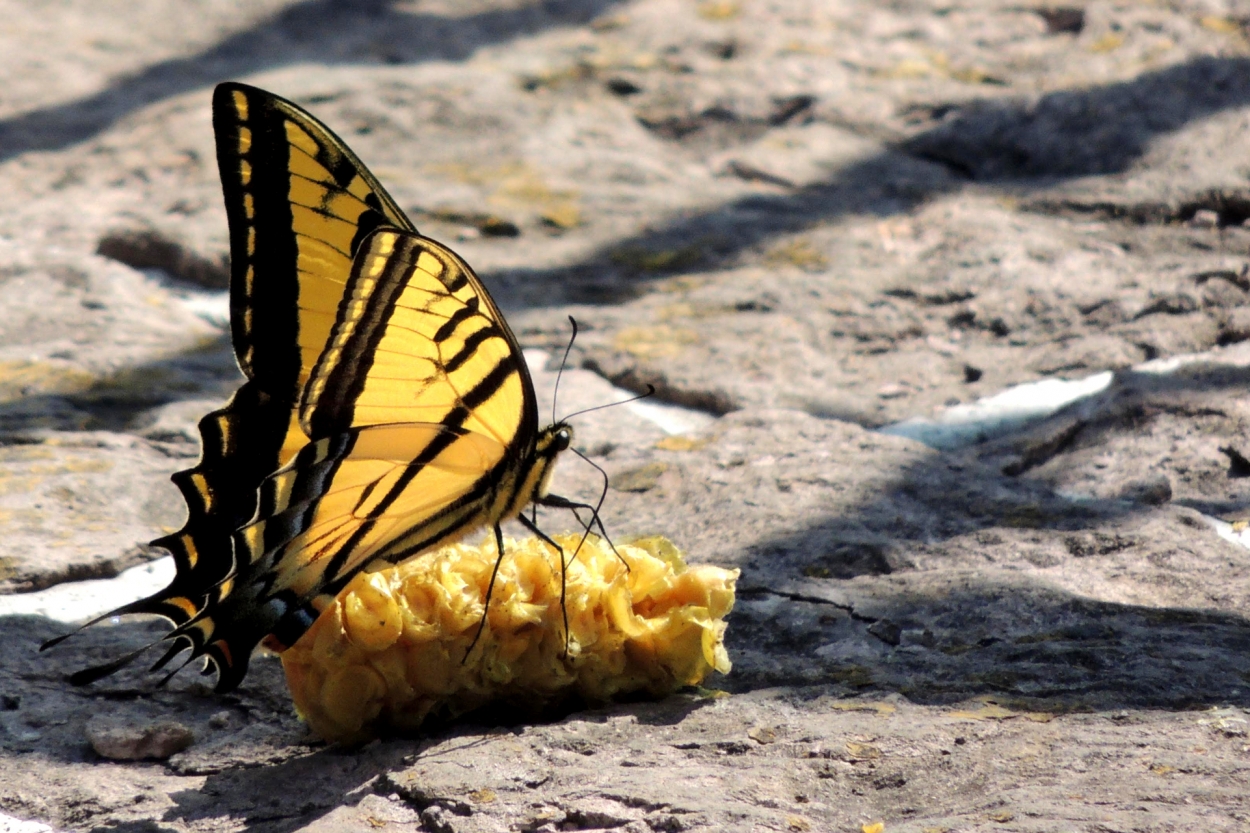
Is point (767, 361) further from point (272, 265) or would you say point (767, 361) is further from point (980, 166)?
point (272, 265)

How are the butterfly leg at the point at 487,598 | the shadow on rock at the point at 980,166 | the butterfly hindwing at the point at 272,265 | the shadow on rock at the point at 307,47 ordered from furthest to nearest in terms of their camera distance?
the shadow on rock at the point at 307,47 → the shadow on rock at the point at 980,166 → the butterfly hindwing at the point at 272,265 → the butterfly leg at the point at 487,598

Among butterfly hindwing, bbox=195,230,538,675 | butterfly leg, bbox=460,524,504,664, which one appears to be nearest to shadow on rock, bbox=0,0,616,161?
butterfly hindwing, bbox=195,230,538,675

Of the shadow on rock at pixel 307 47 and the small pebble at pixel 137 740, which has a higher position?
the shadow on rock at pixel 307 47

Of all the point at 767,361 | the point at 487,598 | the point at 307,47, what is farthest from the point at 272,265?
the point at 307,47

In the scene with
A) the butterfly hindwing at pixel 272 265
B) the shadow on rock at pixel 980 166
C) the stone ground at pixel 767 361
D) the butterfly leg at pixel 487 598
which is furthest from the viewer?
the shadow on rock at pixel 980 166

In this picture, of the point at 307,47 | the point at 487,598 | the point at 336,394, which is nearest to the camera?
the point at 487,598

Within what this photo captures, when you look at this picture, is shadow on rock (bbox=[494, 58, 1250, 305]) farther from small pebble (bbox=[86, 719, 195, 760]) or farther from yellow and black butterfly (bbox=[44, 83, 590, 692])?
small pebble (bbox=[86, 719, 195, 760])

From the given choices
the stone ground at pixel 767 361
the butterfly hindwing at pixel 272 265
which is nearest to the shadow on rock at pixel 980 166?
the stone ground at pixel 767 361

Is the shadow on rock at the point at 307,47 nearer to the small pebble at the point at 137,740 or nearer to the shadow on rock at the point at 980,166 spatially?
the shadow on rock at the point at 980,166
